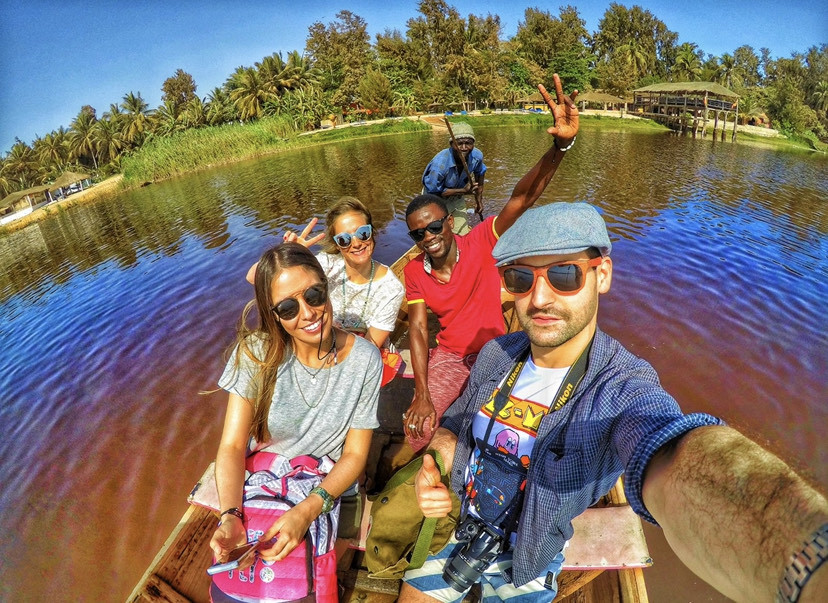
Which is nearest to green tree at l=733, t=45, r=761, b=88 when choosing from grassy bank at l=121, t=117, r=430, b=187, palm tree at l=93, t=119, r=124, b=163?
grassy bank at l=121, t=117, r=430, b=187

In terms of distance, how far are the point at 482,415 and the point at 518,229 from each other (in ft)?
2.97

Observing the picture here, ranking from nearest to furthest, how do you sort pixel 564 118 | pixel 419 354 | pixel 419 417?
pixel 564 118 → pixel 419 417 → pixel 419 354

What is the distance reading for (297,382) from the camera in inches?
83.9

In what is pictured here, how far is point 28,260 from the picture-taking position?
15.0 meters

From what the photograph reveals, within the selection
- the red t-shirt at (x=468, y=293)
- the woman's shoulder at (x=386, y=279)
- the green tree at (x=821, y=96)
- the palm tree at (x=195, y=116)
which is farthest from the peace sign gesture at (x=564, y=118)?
the green tree at (x=821, y=96)

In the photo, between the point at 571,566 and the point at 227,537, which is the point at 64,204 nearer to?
the point at 227,537

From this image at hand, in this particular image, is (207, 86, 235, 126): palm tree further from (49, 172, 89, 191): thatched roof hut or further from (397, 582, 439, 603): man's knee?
(397, 582, 439, 603): man's knee

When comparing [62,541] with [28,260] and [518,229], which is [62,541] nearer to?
[518,229]

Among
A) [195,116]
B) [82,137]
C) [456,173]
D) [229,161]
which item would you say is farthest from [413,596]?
[82,137]

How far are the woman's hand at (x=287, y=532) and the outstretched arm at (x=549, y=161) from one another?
7.53ft

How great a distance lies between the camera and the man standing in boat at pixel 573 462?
0.84 meters

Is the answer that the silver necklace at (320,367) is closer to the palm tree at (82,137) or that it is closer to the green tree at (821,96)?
the palm tree at (82,137)

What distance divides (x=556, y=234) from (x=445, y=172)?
6010 millimetres

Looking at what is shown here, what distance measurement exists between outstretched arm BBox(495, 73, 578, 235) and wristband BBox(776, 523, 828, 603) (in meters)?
2.28
